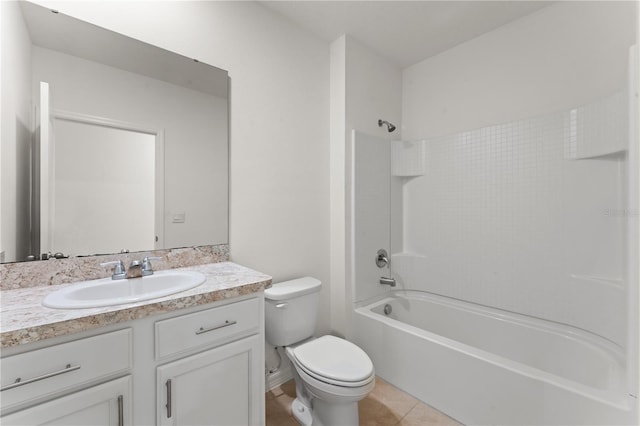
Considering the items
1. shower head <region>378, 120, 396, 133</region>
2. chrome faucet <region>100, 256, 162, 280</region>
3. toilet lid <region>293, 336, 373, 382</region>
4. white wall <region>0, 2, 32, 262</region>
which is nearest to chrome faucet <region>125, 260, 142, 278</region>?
chrome faucet <region>100, 256, 162, 280</region>

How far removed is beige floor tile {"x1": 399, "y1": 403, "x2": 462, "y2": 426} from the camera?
62.9 inches

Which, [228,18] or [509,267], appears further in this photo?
[509,267]

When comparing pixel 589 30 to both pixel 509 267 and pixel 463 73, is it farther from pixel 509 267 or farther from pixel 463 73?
pixel 509 267

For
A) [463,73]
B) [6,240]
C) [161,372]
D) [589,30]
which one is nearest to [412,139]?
[463,73]

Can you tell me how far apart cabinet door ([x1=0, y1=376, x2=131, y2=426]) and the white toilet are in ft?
2.58

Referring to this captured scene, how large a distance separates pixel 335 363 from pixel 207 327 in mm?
724

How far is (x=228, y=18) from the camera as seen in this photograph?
1663mm

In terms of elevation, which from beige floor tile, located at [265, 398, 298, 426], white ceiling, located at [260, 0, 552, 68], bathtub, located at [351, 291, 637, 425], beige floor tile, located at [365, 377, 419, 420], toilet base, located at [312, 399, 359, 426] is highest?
white ceiling, located at [260, 0, 552, 68]

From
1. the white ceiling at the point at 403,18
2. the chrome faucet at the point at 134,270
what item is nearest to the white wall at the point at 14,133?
the chrome faucet at the point at 134,270

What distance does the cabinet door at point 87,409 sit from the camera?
765mm

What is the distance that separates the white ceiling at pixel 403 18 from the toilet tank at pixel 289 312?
1809 mm

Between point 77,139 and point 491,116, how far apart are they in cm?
261

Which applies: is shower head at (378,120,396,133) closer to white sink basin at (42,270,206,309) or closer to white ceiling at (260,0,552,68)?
white ceiling at (260,0,552,68)

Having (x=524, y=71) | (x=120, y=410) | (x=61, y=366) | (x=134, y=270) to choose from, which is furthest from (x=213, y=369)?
(x=524, y=71)
